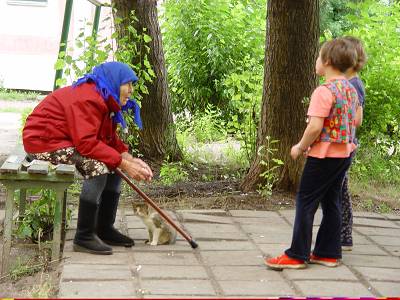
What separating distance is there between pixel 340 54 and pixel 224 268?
60.0 inches

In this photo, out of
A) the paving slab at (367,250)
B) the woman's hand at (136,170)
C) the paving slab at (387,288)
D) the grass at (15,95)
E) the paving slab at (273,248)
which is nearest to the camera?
the paving slab at (387,288)

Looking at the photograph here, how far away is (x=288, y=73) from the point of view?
726 cm

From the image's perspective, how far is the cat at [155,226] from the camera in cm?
550

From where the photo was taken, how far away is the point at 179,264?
507cm

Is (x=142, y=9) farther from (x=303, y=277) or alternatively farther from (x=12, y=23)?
(x=12, y=23)

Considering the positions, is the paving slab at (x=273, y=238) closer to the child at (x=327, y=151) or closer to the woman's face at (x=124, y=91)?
the child at (x=327, y=151)

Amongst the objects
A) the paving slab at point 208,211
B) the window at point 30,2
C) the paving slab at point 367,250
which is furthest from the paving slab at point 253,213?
the window at point 30,2

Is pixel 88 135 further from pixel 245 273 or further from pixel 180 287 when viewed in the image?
pixel 245 273

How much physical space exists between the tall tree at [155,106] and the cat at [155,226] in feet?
11.3

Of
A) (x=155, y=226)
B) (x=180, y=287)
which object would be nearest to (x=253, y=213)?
(x=155, y=226)

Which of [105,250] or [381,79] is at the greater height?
[381,79]

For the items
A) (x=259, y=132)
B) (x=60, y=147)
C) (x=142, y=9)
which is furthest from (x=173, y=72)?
(x=60, y=147)

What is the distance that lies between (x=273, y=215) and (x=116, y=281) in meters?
2.50

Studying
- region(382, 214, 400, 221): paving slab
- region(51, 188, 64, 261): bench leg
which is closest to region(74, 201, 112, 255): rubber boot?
region(51, 188, 64, 261): bench leg
